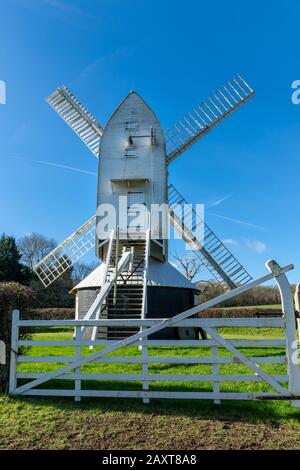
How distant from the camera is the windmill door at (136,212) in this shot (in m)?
17.4

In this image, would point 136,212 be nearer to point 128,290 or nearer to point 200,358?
point 128,290

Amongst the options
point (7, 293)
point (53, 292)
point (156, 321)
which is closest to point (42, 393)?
point (7, 293)

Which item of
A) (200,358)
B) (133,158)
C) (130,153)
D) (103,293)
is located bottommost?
(200,358)

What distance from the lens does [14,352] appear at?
6312 mm

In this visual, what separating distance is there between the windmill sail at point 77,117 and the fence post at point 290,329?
17.2 metres

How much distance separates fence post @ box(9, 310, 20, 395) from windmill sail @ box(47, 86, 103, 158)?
16.4 m

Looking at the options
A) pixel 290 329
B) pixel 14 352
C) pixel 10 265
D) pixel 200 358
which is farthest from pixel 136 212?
pixel 10 265

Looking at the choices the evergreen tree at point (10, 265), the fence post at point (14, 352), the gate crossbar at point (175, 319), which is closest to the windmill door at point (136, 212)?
the fence post at point (14, 352)

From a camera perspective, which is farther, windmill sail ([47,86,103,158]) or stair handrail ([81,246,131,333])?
windmill sail ([47,86,103,158])

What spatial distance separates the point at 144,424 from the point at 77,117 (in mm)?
20946

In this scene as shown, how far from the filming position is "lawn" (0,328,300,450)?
4.43 metres

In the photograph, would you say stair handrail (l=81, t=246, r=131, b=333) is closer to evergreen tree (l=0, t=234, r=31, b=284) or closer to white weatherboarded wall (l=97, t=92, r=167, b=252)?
white weatherboarded wall (l=97, t=92, r=167, b=252)

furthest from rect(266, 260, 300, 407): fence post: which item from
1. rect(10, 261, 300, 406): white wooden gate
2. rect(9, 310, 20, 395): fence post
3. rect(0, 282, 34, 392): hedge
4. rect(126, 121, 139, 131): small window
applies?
rect(126, 121, 139, 131): small window
